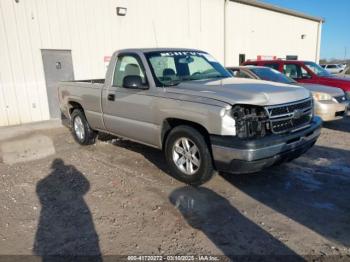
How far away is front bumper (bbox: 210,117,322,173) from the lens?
389cm

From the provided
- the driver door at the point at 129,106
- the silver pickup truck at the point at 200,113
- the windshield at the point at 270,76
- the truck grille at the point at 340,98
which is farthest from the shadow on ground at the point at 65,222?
the truck grille at the point at 340,98

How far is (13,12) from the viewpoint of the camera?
945cm

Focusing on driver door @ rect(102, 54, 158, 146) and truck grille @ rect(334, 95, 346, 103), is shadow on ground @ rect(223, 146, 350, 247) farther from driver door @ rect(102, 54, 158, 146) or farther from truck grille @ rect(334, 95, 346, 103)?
truck grille @ rect(334, 95, 346, 103)

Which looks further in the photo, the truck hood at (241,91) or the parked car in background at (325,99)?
the parked car in background at (325,99)

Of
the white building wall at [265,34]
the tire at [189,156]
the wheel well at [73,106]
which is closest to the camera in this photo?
the tire at [189,156]

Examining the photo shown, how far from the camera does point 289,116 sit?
433 centimetres

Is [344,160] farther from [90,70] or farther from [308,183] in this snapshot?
[90,70]

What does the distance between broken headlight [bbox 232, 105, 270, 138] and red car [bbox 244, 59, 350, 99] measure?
585cm

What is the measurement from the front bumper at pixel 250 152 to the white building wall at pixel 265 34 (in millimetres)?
13642

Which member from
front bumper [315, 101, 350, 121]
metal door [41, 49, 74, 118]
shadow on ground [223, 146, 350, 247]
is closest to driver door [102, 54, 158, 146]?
shadow on ground [223, 146, 350, 247]

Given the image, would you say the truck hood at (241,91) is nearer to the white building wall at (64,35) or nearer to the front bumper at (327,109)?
the front bumper at (327,109)

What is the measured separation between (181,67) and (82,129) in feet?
9.53

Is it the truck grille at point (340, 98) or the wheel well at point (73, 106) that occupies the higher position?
the wheel well at point (73, 106)

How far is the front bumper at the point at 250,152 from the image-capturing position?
3887mm
